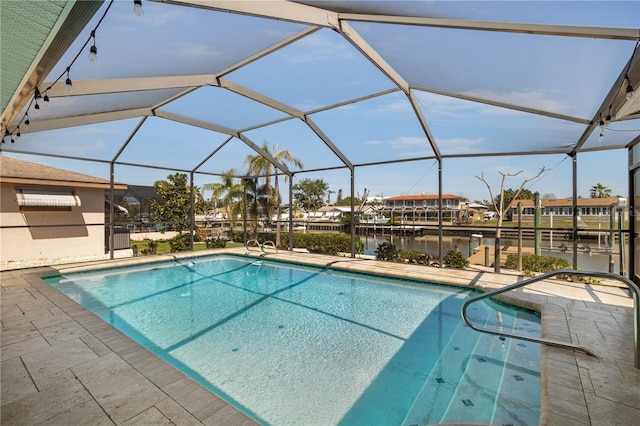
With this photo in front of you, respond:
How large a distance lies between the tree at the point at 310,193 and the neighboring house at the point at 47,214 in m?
31.0

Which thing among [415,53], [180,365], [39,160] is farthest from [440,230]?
[39,160]

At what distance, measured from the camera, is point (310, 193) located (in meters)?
42.7

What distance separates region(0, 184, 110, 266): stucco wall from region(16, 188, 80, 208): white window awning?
11.7 inches

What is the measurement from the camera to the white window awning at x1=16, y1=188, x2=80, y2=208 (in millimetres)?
9201

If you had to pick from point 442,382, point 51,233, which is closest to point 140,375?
point 442,382

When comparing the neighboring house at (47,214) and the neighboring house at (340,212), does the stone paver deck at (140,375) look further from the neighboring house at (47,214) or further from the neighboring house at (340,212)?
the neighboring house at (340,212)

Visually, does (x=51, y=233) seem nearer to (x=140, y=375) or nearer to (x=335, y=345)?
(x=140, y=375)

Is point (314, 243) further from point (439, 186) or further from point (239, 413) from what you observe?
point (239, 413)

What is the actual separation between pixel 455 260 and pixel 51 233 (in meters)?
12.2

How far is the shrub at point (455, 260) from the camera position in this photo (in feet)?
25.6

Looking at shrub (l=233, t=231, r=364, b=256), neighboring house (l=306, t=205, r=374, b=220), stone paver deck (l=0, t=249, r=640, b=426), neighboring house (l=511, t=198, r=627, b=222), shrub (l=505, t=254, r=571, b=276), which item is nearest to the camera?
stone paver deck (l=0, t=249, r=640, b=426)

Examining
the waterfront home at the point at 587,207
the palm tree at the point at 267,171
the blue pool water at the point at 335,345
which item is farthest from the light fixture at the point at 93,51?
the palm tree at the point at 267,171

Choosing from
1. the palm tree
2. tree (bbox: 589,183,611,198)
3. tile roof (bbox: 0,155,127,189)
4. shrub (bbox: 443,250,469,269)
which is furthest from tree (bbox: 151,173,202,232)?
tree (bbox: 589,183,611,198)

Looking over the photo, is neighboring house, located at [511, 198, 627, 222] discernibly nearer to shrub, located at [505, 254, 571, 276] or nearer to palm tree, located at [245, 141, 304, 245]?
shrub, located at [505, 254, 571, 276]
